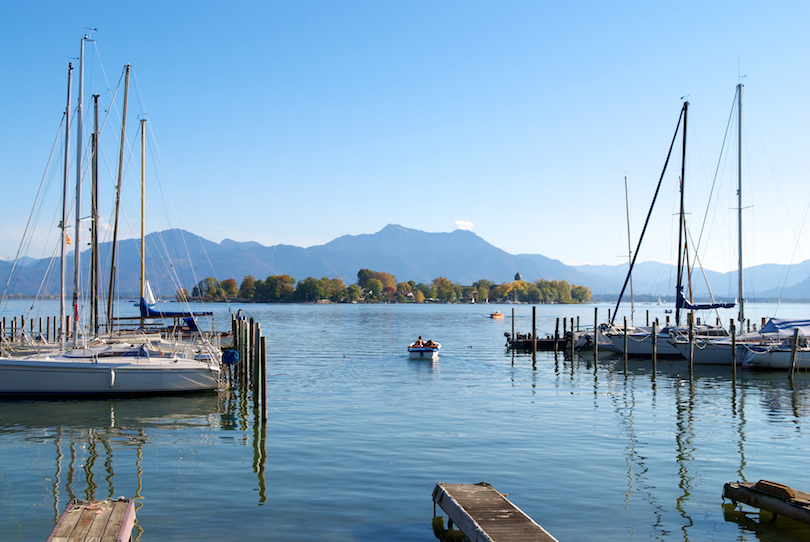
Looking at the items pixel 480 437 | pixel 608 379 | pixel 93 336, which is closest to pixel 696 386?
pixel 608 379

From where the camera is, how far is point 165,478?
16.8 metres

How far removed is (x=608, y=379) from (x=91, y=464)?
32.5 metres

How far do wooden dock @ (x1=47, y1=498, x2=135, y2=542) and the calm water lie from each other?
104 centimetres

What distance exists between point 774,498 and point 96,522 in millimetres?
13473

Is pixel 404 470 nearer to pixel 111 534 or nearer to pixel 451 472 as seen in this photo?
pixel 451 472

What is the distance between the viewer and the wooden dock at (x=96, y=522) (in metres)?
10.9

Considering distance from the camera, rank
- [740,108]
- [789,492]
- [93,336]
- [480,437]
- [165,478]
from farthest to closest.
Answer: [740,108] < [93,336] < [480,437] < [165,478] < [789,492]

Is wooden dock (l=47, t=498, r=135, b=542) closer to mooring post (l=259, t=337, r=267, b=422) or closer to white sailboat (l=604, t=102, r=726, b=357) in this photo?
mooring post (l=259, t=337, r=267, b=422)

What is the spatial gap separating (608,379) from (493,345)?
103 ft

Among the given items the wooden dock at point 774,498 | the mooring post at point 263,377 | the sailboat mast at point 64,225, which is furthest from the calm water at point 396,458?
the sailboat mast at point 64,225

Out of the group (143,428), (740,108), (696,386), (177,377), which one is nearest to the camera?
(143,428)

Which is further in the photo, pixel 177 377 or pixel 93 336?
pixel 93 336

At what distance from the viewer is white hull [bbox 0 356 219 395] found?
28234mm

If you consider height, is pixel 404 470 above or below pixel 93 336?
below
